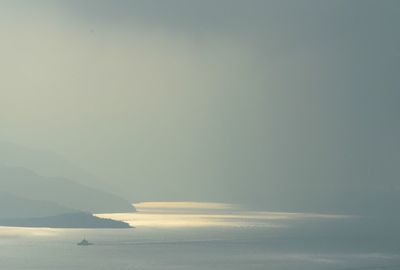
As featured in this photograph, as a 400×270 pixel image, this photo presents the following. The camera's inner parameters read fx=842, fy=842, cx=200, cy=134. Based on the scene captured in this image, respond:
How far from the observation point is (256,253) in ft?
644

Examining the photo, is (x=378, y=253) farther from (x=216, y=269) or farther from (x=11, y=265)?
(x=11, y=265)

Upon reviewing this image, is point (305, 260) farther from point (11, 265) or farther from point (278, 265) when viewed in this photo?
point (11, 265)

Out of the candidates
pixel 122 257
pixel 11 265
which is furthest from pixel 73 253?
pixel 11 265

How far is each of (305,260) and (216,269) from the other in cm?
3073

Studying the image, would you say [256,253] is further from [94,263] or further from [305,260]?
[94,263]

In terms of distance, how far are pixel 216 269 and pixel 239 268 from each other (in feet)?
16.3

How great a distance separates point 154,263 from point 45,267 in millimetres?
21257

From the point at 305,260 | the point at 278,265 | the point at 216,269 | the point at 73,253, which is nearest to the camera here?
the point at 216,269

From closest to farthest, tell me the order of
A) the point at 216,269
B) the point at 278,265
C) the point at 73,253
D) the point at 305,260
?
the point at 216,269, the point at 278,265, the point at 305,260, the point at 73,253

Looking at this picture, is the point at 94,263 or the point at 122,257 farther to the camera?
the point at 122,257

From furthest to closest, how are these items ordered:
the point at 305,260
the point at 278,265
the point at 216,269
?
the point at 305,260
the point at 278,265
the point at 216,269

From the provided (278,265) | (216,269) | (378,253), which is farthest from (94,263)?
(378,253)

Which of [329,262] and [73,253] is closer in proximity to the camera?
[329,262]

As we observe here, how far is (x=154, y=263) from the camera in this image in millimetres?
165250
